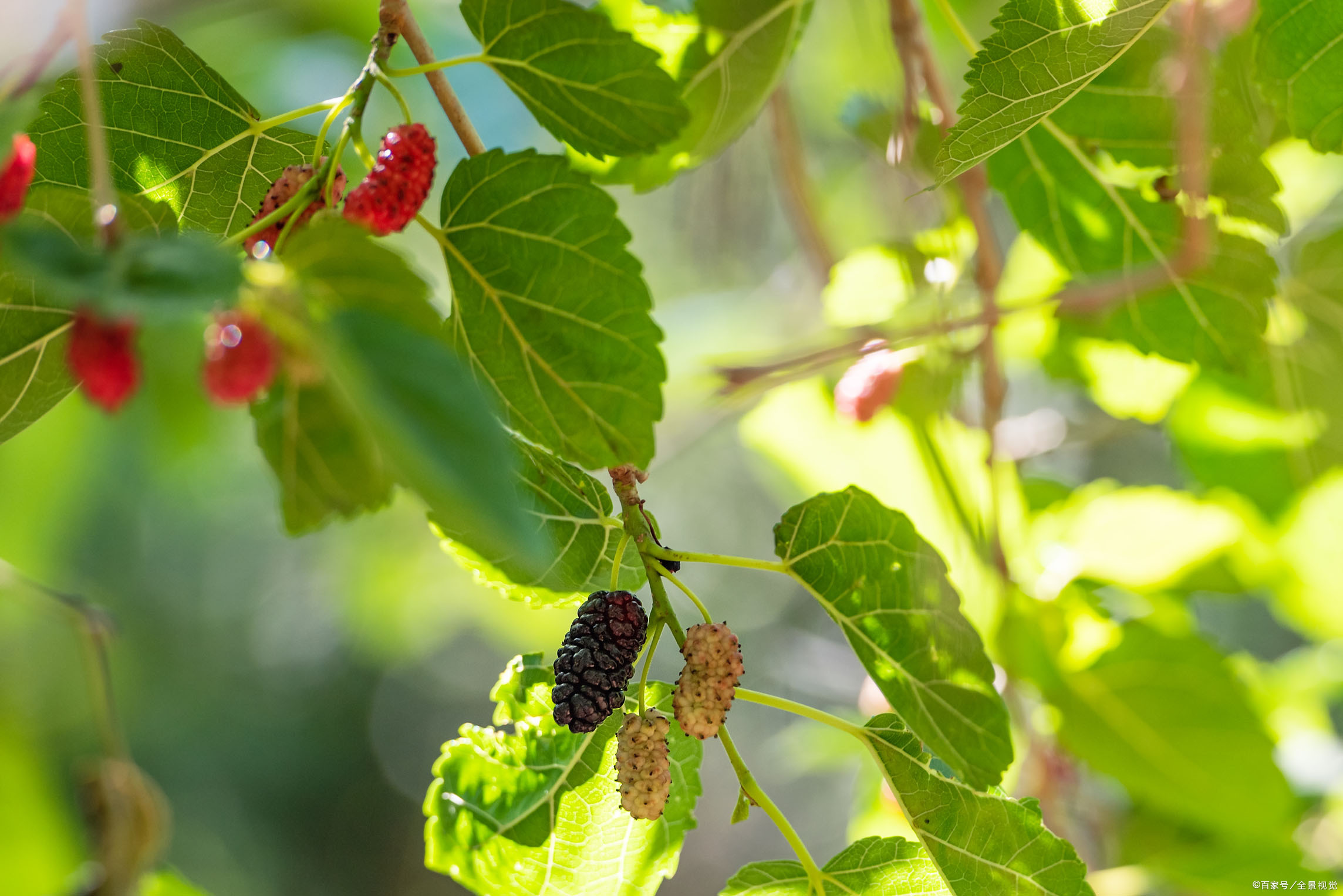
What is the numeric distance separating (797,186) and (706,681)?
0.64 meters

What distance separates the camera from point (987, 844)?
0.34 m

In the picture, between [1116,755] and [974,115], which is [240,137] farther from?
[1116,755]

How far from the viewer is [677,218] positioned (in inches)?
55.6

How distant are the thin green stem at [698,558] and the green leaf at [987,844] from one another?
11cm

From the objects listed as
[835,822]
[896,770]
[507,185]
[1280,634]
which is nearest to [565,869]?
[896,770]

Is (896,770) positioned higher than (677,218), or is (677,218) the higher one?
(677,218)

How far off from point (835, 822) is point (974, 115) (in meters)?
2.84

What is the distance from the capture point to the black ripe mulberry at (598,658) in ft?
0.96

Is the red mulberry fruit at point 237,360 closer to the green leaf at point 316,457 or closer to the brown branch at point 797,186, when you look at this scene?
the green leaf at point 316,457

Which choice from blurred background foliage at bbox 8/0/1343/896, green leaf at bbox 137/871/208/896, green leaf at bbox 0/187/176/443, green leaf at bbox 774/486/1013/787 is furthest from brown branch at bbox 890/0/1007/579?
green leaf at bbox 137/871/208/896

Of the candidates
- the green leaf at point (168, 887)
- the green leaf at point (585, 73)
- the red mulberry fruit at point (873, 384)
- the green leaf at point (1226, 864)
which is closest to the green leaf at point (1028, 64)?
the green leaf at point (585, 73)

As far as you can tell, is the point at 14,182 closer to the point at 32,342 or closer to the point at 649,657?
the point at 32,342

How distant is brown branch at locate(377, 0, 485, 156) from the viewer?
1.02 ft

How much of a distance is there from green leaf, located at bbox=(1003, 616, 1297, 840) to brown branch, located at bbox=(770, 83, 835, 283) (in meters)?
0.41
